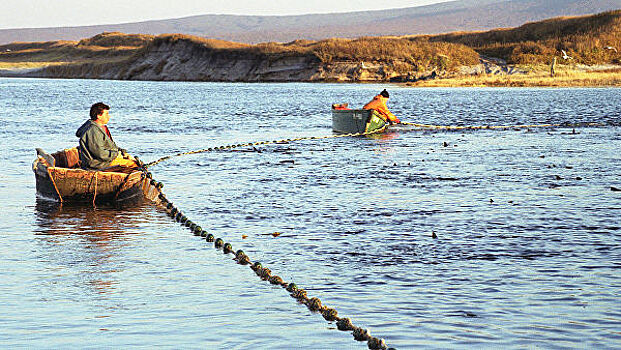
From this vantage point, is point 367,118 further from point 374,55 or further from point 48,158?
point 374,55

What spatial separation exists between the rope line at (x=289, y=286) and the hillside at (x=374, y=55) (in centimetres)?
10050

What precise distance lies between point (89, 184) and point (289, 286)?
300 inches

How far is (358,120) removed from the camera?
3394cm

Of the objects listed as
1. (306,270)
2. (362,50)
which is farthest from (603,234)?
(362,50)

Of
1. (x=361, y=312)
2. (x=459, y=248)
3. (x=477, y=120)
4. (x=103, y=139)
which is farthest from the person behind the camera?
(x=477, y=120)

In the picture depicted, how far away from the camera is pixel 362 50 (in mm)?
127188

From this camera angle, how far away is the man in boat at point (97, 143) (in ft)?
52.4

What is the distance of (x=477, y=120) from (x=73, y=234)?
34.6 m

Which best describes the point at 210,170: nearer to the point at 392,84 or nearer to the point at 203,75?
the point at 392,84

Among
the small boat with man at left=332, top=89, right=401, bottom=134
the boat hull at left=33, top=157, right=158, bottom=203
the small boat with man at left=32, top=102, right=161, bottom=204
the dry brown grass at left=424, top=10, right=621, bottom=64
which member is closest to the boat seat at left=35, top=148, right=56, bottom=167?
the small boat with man at left=32, top=102, right=161, bottom=204

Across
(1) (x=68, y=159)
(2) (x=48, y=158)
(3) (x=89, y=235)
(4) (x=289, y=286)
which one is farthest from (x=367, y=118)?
(4) (x=289, y=286)

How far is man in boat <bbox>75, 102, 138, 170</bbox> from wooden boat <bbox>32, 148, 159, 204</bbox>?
27cm

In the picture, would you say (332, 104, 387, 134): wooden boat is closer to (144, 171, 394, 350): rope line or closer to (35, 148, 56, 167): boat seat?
(35, 148, 56, 167): boat seat

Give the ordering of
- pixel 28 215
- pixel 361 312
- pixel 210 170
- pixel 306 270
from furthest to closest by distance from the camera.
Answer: pixel 210 170
pixel 28 215
pixel 306 270
pixel 361 312
